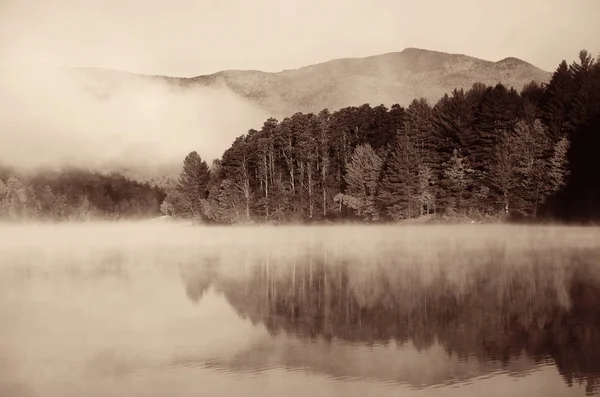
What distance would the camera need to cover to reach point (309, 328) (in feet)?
71.2

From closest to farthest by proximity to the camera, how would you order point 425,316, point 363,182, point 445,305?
point 425,316 → point 445,305 → point 363,182

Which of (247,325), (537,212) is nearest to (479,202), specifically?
(537,212)

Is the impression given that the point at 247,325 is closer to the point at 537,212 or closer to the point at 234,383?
the point at 234,383

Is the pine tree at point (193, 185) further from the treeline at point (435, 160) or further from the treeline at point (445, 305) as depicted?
the treeline at point (445, 305)

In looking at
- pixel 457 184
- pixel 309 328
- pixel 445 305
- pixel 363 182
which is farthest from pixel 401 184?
pixel 309 328

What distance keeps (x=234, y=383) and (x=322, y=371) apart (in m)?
2.37

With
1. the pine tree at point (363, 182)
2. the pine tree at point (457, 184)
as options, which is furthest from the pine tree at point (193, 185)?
the pine tree at point (457, 184)

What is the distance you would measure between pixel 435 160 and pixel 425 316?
81.2m

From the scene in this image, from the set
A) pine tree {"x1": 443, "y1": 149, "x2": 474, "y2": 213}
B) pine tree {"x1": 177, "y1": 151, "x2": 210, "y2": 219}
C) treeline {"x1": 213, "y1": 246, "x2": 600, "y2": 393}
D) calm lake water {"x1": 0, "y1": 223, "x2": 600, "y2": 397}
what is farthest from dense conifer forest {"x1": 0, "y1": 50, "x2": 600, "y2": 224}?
treeline {"x1": 213, "y1": 246, "x2": 600, "y2": 393}

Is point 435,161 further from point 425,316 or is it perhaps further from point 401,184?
point 425,316

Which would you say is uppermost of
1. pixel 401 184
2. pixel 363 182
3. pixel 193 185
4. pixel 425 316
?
pixel 193 185

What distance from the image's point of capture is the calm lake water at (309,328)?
15609mm

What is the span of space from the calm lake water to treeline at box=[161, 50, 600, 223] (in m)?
45.5

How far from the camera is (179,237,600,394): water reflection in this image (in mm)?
16859
